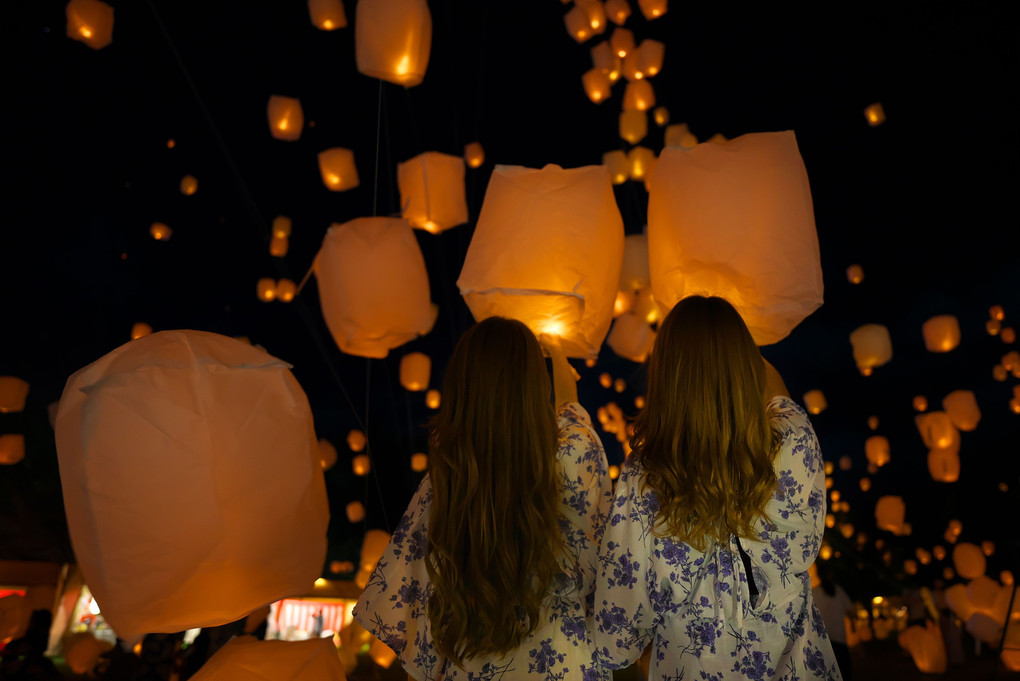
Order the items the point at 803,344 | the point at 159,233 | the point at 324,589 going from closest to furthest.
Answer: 1. the point at 159,233
2. the point at 324,589
3. the point at 803,344

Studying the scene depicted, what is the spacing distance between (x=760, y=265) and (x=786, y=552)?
86 cm

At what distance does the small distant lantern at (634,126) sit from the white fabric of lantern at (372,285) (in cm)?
170

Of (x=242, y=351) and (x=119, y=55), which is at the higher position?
(x=119, y=55)

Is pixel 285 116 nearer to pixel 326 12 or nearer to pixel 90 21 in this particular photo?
pixel 326 12

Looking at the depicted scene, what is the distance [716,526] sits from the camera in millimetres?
1402

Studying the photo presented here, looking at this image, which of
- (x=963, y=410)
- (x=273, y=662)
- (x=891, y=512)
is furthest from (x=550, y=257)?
(x=891, y=512)

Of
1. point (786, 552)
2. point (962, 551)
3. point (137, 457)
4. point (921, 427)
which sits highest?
point (137, 457)

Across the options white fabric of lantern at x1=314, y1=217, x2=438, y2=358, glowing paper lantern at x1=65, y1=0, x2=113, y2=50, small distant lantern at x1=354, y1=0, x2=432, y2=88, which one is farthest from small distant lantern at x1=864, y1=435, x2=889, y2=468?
glowing paper lantern at x1=65, y1=0, x2=113, y2=50

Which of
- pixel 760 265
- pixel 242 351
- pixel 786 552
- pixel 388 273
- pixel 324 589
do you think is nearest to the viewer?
pixel 786 552

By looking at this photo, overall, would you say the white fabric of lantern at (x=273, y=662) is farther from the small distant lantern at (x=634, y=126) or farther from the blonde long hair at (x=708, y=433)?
the small distant lantern at (x=634, y=126)

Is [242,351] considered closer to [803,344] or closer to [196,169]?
[196,169]

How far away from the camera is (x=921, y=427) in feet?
19.4

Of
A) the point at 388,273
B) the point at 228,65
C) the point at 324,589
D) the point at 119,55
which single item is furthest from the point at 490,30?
the point at 324,589

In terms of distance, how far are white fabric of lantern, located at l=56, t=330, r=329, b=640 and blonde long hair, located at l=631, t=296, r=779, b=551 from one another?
929mm
